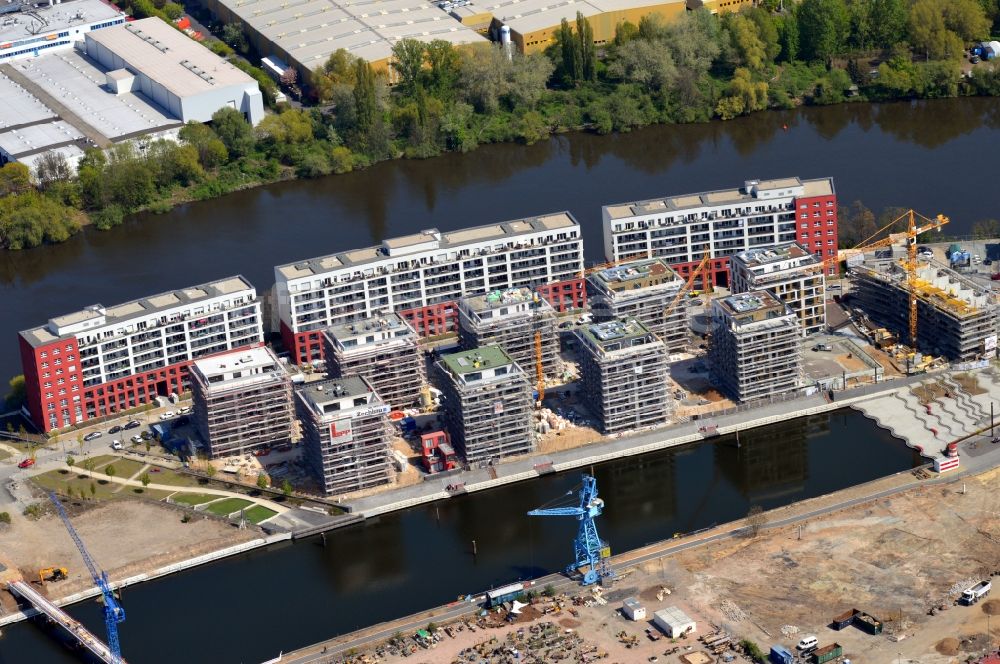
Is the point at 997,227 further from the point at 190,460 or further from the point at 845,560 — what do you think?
the point at 190,460

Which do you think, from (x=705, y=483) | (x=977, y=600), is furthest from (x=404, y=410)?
(x=977, y=600)

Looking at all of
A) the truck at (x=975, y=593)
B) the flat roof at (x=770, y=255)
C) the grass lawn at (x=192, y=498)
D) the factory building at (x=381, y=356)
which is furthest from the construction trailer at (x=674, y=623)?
the flat roof at (x=770, y=255)

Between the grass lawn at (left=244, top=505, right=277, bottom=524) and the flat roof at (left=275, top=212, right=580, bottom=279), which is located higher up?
the flat roof at (left=275, top=212, right=580, bottom=279)

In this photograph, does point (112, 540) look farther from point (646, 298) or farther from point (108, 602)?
point (646, 298)

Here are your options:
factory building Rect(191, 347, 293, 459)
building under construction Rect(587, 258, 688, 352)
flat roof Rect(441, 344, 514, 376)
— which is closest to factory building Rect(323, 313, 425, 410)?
factory building Rect(191, 347, 293, 459)

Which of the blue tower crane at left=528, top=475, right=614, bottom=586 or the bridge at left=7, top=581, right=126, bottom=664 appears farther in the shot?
the blue tower crane at left=528, top=475, right=614, bottom=586

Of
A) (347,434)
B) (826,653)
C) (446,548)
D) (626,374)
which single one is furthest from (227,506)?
(826,653)

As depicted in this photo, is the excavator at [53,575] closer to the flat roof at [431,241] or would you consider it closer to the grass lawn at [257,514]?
the grass lawn at [257,514]

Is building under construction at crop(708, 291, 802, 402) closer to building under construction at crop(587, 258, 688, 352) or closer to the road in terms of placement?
building under construction at crop(587, 258, 688, 352)
